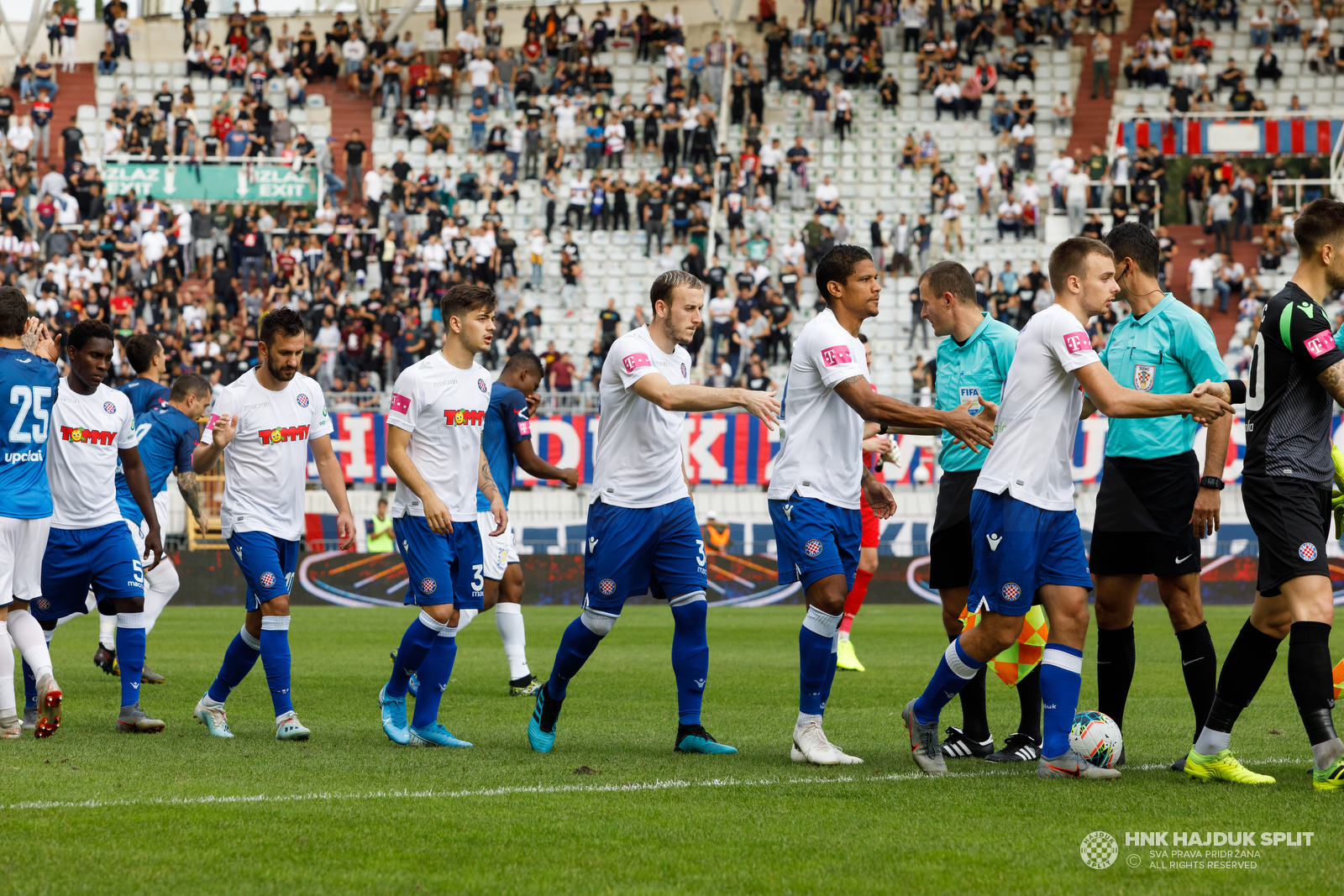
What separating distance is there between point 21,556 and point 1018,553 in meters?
5.36

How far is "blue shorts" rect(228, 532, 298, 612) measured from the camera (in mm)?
7594

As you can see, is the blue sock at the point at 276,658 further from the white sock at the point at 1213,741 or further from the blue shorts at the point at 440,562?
the white sock at the point at 1213,741

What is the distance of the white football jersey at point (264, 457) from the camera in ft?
25.2

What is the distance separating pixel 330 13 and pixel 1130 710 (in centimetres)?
3643

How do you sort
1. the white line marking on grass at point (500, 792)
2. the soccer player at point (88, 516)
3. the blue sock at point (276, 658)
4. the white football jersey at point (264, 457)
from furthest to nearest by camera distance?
the soccer player at point (88, 516), the white football jersey at point (264, 457), the blue sock at point (276, 658), the white line marking on grass at point (500, 792)

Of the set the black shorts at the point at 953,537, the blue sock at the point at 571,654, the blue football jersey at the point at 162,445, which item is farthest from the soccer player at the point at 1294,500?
the blue football jersey at the point at 162,445

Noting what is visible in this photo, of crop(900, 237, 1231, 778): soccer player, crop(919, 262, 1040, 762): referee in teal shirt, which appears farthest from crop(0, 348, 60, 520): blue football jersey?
crop(900, 237, 1231, 778): soccer player

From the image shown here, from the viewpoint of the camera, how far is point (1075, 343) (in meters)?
5.93

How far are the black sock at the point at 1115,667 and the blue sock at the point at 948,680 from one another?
830mm

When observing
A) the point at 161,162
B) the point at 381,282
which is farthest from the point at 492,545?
the point at 161,162

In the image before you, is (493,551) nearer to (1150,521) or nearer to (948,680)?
(948,680)

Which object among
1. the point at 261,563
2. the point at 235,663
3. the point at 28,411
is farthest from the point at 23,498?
the point at 235,663

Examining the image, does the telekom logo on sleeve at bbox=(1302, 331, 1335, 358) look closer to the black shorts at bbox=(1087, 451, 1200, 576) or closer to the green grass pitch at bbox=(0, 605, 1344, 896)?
the black shorts at bbox=(1087, 451, 1200, 576)

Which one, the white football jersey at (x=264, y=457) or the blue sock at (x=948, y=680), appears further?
the white football jersey at (x=264, y=457)
